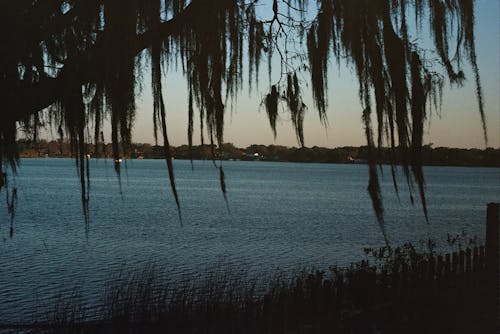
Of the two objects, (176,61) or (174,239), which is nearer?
(176,61)

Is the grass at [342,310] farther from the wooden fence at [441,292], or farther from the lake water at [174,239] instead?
the lake water at [174,239]

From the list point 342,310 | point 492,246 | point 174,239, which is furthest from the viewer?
point 174,239

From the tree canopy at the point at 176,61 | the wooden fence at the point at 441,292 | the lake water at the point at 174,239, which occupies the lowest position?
the lake water at the point at 174,239

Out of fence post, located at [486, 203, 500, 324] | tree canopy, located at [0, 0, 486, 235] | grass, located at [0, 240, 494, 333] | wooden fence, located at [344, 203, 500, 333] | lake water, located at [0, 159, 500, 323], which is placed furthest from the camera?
lake water, located at [0, 159, 500, 323]

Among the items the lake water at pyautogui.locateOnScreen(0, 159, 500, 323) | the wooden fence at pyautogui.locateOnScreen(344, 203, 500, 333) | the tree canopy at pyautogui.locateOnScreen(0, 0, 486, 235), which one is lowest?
the lake water at pyautogui.locateOnScreen(0, 159, 500, 323)

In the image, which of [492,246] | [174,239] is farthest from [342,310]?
[174,239]

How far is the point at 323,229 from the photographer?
3638 cm

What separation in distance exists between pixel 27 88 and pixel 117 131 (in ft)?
1.69

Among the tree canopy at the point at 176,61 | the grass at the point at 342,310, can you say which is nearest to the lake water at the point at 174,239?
the grass at the point at 342,310

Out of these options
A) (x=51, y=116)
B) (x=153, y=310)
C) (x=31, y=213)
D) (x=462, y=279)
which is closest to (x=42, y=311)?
(x=153, y=310)

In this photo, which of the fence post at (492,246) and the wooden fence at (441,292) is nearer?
the wooden fence at (441,292)

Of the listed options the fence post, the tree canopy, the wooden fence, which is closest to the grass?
the wooden fence

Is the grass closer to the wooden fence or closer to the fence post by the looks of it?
the wooden fence

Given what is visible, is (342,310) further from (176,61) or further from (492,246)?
(492,246)
